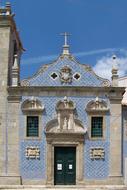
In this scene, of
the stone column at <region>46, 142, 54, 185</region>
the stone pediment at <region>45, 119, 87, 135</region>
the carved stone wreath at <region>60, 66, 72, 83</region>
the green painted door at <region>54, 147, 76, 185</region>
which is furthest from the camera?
the carved stone wreath at <region>60, 66, 72, 83</region>

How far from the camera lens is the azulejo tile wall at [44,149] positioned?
2888cm

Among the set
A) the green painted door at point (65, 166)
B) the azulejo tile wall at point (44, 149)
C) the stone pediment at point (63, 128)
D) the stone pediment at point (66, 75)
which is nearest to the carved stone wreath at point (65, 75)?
the stone pediment at point (66, 75)

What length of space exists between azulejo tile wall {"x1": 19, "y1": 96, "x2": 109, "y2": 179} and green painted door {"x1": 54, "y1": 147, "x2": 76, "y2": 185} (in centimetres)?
71

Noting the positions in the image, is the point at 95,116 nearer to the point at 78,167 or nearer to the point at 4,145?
the point at 78,167

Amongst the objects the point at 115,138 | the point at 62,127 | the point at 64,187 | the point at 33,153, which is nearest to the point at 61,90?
the point at 62,127

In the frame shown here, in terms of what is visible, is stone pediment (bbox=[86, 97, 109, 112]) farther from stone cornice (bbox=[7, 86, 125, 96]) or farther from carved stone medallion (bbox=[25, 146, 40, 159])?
carved stone medallion (bbox=[25, 146, 40, 159])

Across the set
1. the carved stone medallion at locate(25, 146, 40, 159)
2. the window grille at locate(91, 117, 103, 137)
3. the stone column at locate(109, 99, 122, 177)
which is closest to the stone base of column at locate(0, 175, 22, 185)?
the carved stone medallion at locate(25, 146, 40, 159)

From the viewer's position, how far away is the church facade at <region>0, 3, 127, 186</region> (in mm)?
28891

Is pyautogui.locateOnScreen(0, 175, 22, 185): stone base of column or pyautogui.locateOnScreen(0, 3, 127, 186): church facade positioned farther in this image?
pyautogui.locateOnScreen(0, 3, 127, 186): church facade

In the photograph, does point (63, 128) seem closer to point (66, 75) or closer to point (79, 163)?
point (79, 163)

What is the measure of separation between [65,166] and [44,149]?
1.55m

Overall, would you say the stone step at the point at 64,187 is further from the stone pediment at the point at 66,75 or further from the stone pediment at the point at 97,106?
the stone pediment at the point at 66,75

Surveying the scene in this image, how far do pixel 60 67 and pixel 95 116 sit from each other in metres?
3.52

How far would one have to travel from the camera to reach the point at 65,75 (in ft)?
97.5
